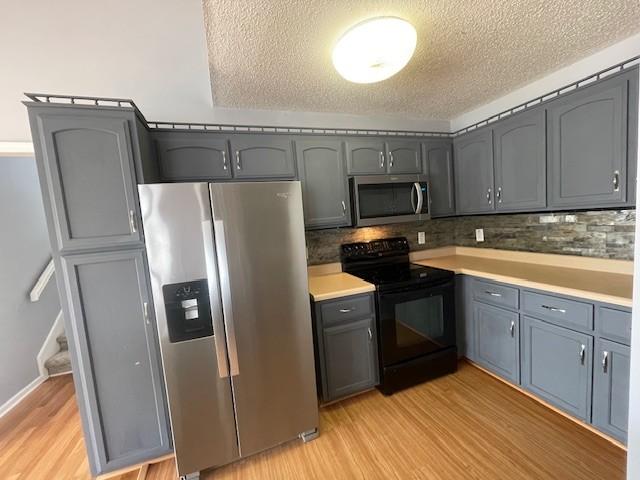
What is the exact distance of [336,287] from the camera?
2035 millimetres

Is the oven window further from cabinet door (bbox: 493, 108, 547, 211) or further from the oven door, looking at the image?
cabinet door (bbox: 493, 108, 547, 211)

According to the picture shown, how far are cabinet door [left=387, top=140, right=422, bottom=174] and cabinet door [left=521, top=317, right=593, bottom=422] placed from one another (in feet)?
5.03

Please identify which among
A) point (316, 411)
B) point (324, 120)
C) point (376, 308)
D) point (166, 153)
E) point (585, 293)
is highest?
point (324, 120)

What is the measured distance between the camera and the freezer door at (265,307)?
57.9 inches

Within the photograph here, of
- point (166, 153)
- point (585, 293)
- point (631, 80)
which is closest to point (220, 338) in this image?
point (166, 153)

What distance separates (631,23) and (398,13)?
A: 1.41 meters

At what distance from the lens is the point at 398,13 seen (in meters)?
1.27

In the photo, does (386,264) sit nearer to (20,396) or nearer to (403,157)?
(403,157)

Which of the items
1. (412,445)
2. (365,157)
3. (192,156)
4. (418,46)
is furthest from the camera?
(365,157)

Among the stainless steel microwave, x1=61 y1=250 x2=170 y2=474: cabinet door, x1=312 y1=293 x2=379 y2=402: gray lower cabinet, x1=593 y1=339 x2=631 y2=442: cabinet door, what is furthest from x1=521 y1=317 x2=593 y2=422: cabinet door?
x1=61 y1=250 x2=170 y2=474: cabinet door

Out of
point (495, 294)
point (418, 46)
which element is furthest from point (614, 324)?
point (418, 46)

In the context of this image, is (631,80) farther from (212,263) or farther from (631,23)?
(212,263)

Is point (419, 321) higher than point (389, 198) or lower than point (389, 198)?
lower

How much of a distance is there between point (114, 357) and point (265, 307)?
2.92 ft
